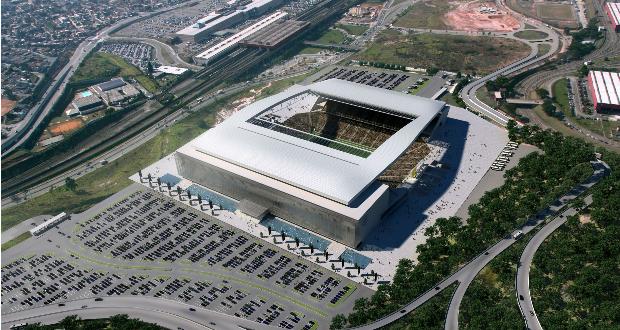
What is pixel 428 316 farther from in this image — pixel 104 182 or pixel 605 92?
pixel 605 92

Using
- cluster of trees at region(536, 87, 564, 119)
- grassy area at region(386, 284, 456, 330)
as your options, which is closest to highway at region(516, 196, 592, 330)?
grassy area at region(386, 284, 456, 330)

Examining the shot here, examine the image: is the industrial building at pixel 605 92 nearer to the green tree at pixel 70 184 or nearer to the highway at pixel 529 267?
the highway at pixel 529 267

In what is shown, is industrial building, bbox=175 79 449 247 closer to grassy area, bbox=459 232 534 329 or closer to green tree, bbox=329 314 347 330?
green tree, bbox=329 314 347 330

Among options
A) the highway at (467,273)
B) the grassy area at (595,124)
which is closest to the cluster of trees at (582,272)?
the highway at (467,273)

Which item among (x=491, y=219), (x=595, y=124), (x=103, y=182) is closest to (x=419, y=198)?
(x=491, y=219)

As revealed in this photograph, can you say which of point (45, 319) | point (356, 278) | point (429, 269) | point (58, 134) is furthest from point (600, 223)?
point (58, 134)

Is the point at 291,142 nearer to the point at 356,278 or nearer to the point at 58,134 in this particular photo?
the point at 356,278
